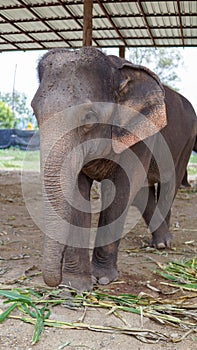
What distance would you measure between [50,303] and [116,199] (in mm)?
976

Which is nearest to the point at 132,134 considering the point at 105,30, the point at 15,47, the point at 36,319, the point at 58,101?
the point at 58,101

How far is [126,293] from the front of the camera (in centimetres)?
354

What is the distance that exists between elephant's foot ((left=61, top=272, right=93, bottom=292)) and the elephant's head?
2.45 feet

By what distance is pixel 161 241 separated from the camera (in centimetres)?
518

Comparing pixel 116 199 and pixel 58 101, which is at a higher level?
pixel 58 101

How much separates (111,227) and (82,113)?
1.11 m

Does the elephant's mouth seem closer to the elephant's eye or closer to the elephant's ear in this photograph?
the elephant's ear

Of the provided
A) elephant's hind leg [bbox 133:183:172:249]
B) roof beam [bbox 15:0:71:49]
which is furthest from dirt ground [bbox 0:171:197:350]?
roof beam [bbox 15:0:71:49]

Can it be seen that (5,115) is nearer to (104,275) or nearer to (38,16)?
(38,16)

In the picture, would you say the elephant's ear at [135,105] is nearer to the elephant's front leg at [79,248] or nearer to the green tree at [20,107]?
the elephant's front leg at [79,248]

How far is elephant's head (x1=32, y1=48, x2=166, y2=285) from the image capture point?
109 inches

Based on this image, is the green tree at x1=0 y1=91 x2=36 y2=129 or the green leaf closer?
the green leaf

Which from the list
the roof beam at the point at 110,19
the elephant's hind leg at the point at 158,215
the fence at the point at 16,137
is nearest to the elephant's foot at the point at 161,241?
the elephant's hind leg at the point at 158,215

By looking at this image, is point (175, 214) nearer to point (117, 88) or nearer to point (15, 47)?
point (117, 88)
